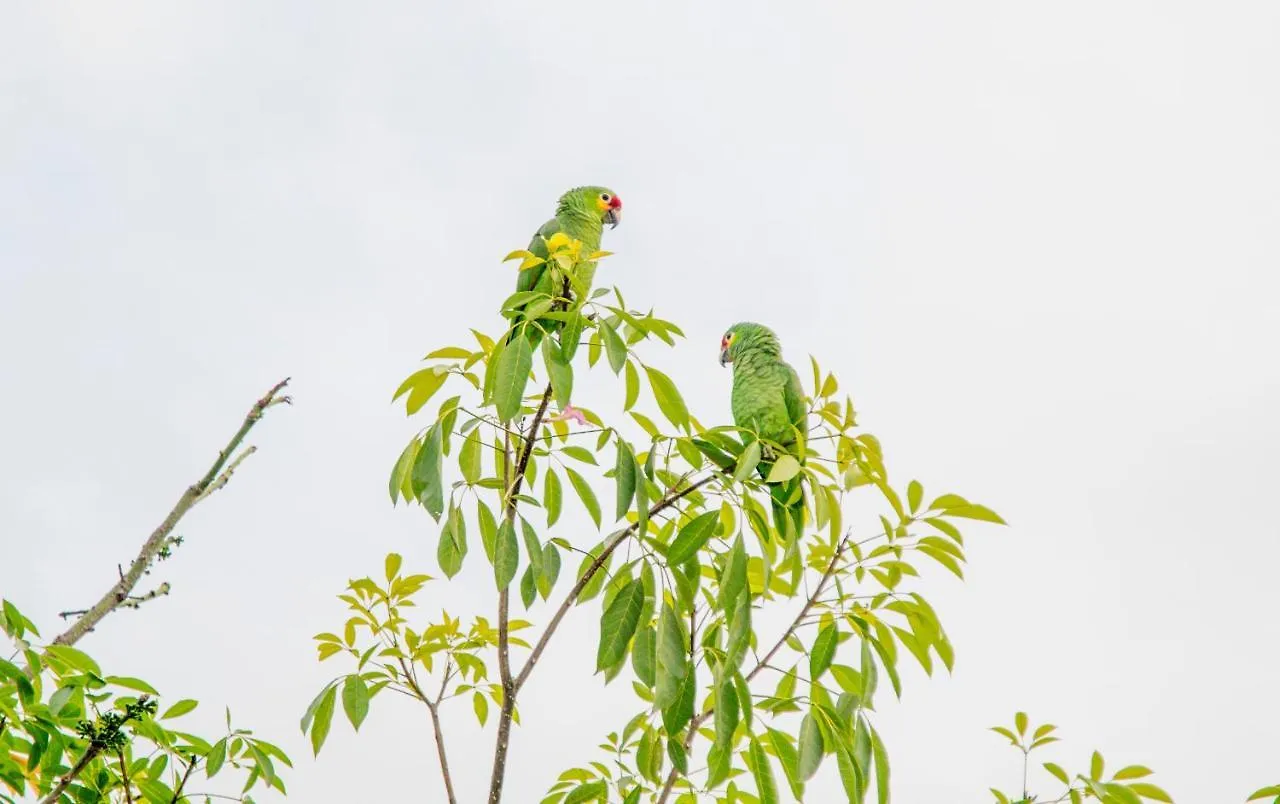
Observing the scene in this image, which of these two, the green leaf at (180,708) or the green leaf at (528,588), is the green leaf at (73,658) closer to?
the green leaf at (180,708)

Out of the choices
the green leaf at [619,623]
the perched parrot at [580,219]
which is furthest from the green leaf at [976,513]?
the perched parrot at [580,219]

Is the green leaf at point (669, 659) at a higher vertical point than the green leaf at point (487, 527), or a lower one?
lower

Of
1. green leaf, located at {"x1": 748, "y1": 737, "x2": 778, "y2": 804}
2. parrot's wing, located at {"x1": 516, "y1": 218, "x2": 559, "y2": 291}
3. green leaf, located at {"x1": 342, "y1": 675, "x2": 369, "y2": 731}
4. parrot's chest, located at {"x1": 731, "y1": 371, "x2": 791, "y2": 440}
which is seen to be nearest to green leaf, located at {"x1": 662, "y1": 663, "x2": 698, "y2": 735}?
green leaf, located at {"x1": 748, "y1": 737, "x2": 778, "y2": 804}

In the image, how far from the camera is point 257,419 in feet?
6.53

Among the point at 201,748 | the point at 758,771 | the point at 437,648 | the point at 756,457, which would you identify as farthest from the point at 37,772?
the point at 756,457

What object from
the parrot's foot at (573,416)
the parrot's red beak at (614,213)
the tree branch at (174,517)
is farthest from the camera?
the parrot's red beak at (614,213)

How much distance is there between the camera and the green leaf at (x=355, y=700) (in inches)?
103

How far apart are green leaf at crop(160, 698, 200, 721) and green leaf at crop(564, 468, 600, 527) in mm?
1089

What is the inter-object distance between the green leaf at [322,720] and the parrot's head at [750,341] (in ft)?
5.65

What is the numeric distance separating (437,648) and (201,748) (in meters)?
0.73

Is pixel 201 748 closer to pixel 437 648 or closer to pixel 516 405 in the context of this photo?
pixel 437 648

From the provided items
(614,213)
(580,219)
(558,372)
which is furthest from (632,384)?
(614,213)

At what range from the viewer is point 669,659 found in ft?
7.00

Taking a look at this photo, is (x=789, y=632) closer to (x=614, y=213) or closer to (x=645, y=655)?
(x=645, y=655)
